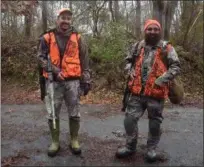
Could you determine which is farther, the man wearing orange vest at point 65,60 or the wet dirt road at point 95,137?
the wet dirt road at point 95,137

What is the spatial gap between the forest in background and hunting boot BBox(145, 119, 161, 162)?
5.43m

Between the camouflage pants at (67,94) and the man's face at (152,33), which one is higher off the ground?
the man's face at (152,33)

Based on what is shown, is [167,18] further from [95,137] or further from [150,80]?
[150,80]

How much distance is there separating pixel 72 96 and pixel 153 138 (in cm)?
129

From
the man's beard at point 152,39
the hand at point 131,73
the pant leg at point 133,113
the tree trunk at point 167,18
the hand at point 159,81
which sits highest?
the tree trunk at point 167,18

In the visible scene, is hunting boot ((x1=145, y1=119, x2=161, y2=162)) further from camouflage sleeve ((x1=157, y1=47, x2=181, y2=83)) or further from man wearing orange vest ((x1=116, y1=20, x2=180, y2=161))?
camouflage sleeve ((x1=157, y1=47, x2=181, y2=83))

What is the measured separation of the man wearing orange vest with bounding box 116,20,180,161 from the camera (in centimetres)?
495

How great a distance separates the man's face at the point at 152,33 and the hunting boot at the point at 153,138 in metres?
1.12

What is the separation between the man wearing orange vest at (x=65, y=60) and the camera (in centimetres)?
509

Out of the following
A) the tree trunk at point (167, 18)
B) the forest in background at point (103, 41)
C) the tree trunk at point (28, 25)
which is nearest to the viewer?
the forest in background at point (103, 41)

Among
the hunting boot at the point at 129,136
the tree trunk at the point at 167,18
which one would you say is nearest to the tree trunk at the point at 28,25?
the tree trunk at the point at 167,18

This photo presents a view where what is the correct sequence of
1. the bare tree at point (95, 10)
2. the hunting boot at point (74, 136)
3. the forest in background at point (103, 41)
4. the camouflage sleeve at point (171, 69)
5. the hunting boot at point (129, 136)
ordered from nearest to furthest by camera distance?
the camouflage sleeve at point (171, 69) → the hunting boot at point (129, 136) → the hunting boot at point (74, 136) → the forest in background at point (103, 41) → the bare tree at point (95, 10)

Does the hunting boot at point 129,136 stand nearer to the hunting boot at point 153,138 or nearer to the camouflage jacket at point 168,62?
the hunting boot at point 153,138

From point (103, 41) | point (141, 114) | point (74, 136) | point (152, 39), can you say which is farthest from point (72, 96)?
point (103, 41)
